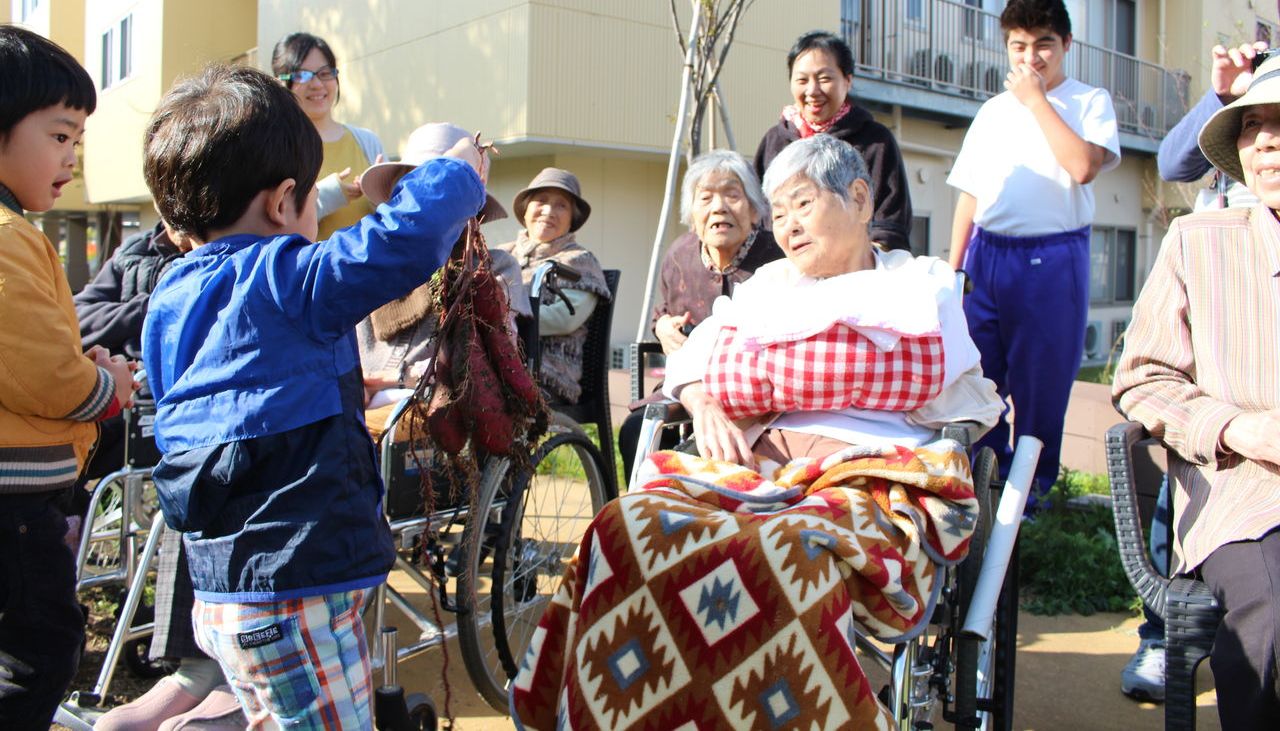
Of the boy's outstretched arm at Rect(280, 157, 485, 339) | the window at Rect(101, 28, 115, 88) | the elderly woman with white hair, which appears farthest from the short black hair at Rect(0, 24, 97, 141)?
the window at Rect(101, 28, 115, 88)

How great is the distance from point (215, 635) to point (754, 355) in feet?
4.47

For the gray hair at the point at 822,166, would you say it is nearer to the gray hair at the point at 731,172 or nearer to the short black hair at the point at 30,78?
the gray hair at the point at 731,172

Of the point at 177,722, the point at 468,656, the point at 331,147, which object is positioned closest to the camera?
the point at 177,722

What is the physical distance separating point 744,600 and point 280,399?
0.89 metres

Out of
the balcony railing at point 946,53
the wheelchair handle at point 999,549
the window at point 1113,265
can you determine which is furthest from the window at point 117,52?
the wheelchair handle at point 999,549

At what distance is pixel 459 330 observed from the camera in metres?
2.49

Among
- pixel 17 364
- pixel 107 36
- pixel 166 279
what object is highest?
pixel 107 36

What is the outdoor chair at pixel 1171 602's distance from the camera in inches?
82.4

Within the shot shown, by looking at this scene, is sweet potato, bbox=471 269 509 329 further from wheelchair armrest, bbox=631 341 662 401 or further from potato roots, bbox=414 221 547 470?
wheelchair armrest, bbox=631 341 662 401

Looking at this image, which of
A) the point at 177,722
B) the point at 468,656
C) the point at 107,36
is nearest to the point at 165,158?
the point at 177,722

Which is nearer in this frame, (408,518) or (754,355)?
(754,355)

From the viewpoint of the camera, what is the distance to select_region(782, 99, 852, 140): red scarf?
3.77 meters

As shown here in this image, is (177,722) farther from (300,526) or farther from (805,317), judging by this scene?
(805,317)

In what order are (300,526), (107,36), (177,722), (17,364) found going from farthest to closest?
(107,36) < (177,722) < (17,364) < (300,526)
